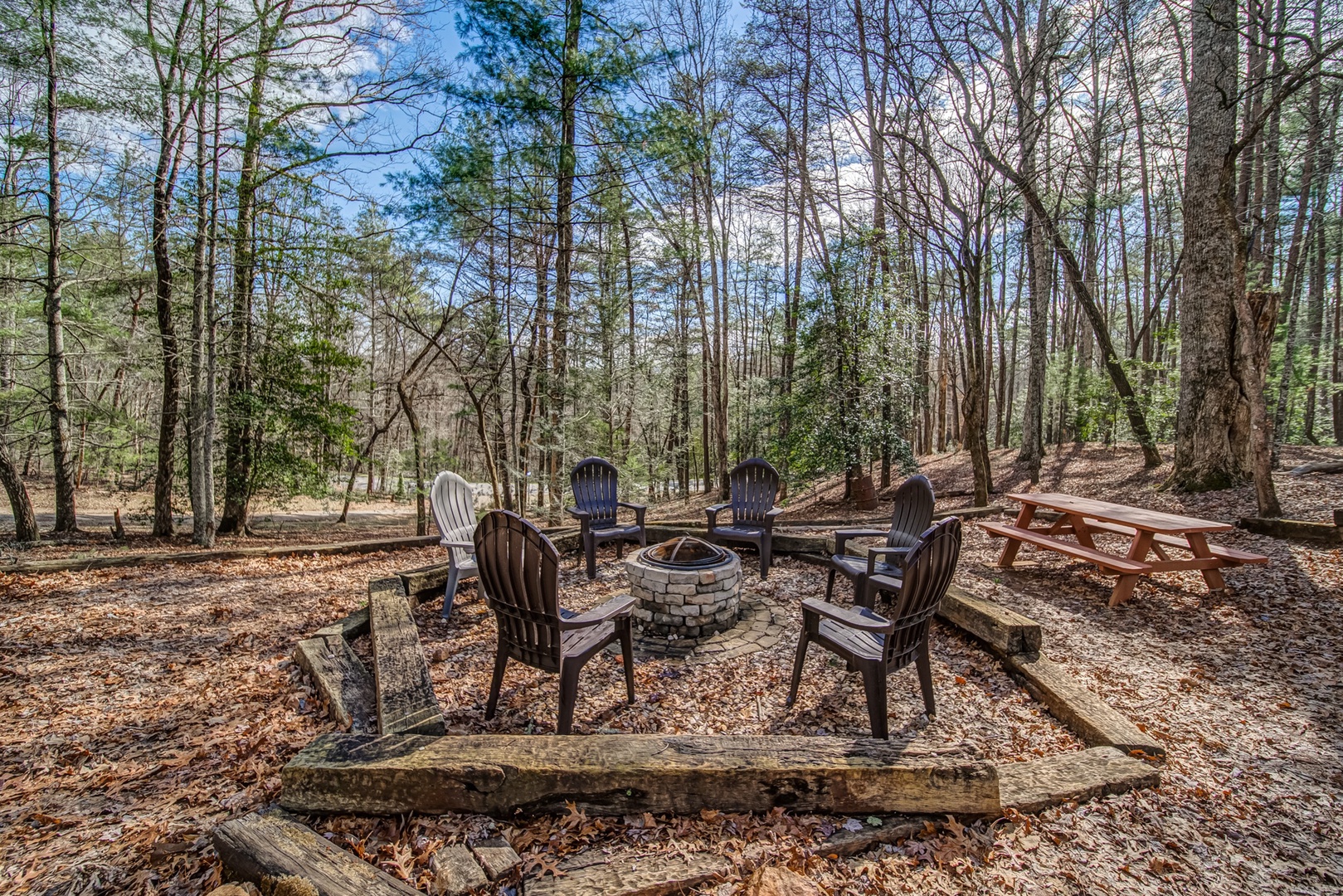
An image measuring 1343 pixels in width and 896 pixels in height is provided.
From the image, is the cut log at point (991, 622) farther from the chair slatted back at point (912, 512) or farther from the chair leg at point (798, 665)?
the chair leg at point (798, 665)

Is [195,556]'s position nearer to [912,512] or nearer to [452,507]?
[452,507]

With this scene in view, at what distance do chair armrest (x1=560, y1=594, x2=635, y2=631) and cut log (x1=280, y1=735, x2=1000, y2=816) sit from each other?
518mm

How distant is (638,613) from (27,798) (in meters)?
2.45

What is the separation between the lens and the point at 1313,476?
5.37m

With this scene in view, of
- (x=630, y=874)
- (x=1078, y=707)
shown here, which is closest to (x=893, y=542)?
(x=1078, y=707)

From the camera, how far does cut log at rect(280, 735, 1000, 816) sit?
1603 mm

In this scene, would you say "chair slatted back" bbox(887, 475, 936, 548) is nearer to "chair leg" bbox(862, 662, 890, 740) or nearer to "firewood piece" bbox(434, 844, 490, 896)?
"chair leg" bbox(862, 662, 890, 740)

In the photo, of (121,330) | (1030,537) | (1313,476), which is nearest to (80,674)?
(1030,537)

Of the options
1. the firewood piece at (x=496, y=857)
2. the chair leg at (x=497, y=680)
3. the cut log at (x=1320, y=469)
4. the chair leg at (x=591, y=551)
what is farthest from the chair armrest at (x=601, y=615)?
the cut log at (x=1320, y=469)

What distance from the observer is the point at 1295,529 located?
4.04 metres

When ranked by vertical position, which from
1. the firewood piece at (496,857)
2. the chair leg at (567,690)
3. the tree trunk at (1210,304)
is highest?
the tree trunk at (1210,304)

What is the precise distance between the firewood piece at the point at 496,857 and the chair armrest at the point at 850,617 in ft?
4.63

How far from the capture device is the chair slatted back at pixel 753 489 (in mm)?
4383

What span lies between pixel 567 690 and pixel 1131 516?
399 centimetres
